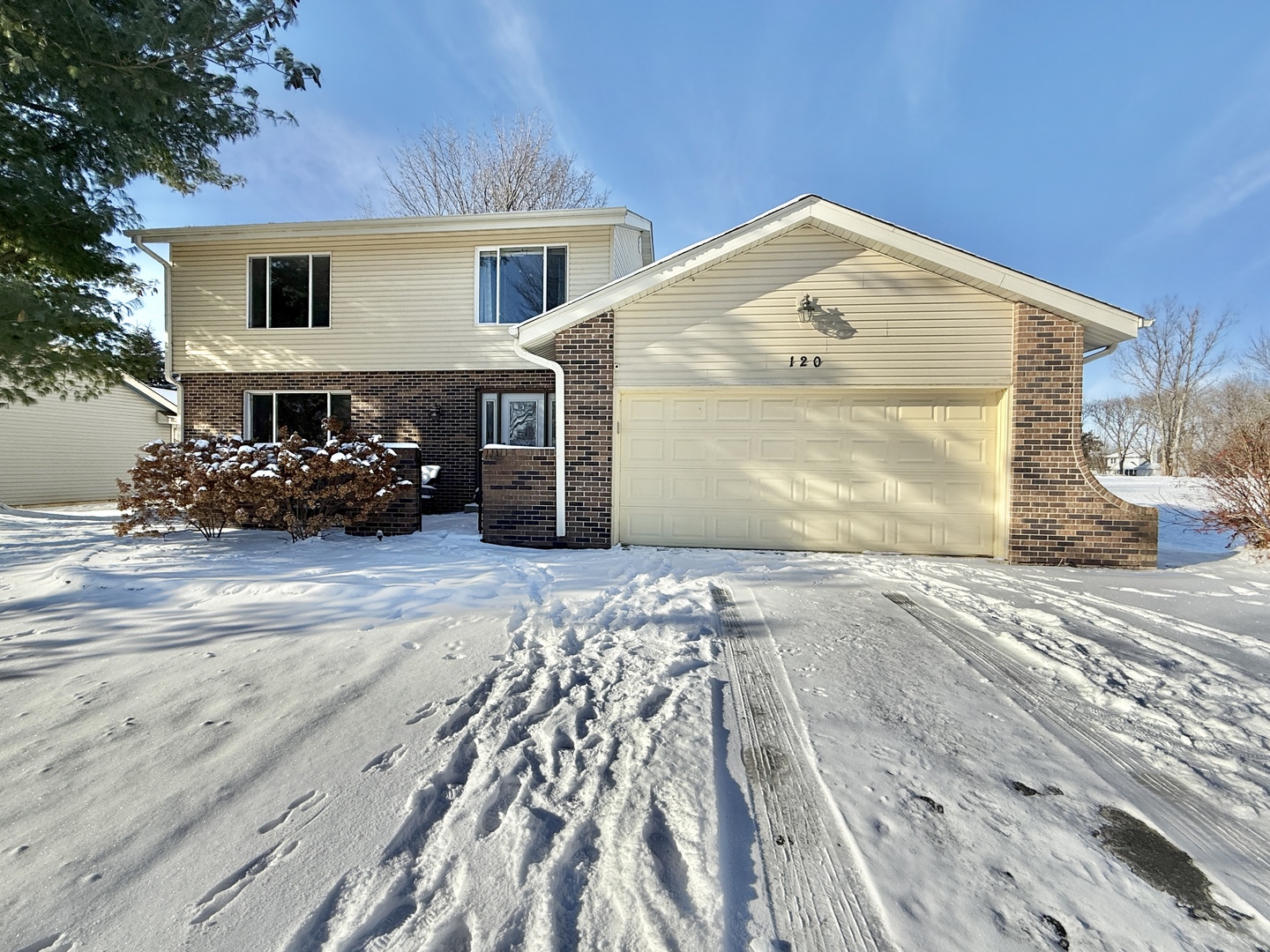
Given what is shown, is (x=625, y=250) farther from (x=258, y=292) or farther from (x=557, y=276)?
(x=258, y=292)

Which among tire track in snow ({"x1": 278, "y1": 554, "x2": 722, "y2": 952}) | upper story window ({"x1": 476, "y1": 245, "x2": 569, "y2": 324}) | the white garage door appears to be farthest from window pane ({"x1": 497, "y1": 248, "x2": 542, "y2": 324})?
tire track in snow ({"x1": 278, "y1": 554, "x2": 722, "y2": 952})

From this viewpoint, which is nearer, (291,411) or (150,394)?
(291,411)

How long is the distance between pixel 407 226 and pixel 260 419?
15.8 ft

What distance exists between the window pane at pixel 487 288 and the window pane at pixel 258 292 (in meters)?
4.30

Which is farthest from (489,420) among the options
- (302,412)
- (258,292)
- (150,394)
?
(150,394)

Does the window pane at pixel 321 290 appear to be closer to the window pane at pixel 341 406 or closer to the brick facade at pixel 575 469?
the window pane at pixel 341 406

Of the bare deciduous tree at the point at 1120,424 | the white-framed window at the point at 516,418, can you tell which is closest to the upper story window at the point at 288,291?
the white-framed window at the point at 516,418

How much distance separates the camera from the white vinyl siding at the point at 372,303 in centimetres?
974

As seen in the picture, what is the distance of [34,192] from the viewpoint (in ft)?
25.8

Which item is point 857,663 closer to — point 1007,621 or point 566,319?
point 1007,621

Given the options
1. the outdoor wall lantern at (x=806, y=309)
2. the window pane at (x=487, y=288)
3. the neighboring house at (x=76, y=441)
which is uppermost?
the window pane at (x=487, y=288)

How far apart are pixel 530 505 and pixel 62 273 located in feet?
31.4

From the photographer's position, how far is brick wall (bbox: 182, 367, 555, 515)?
979cm

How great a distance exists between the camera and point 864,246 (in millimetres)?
6488
